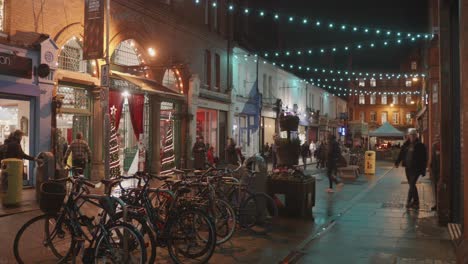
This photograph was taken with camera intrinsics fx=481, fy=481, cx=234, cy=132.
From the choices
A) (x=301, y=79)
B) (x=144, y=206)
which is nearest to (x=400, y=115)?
(x=301, y=79)

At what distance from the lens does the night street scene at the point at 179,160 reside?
6598mm

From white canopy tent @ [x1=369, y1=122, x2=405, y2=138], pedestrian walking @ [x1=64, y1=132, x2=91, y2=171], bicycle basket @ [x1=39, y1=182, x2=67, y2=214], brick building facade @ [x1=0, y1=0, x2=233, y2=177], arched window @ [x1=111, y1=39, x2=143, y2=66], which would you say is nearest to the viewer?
bicycle basket @ [x1=39, y1=182, x2=67, y2=214]

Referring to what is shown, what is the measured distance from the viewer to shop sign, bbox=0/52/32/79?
13.3m

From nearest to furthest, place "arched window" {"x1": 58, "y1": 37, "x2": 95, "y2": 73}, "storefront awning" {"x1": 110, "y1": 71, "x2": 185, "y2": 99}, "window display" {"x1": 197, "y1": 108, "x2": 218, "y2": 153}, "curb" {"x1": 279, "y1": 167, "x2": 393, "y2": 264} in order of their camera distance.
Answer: "curb" {"x1": 279, "y1": 167, "x2": 393, "y2": 264}
"arched window" {"x1": 58, "y1": 37, "x2": 95, "y2": 73}
"storefront awning" {"x1": 110, "y1": 71, "x2": 185, "y2": 99}
"window display" {"x1": 197, "y1": 108, "x2": 218, "y2": 153}

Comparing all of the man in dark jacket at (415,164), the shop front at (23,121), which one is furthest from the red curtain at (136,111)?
the man in dark jacket at (415,164)

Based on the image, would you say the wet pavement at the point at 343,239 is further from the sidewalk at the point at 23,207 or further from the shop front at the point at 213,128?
the shop front at the point at 213,128

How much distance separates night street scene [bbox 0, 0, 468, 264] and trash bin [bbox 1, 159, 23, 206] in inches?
1.1

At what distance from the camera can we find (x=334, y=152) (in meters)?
15.7

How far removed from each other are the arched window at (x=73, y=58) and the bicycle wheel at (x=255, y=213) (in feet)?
32.0

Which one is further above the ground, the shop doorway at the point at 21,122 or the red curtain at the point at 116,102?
the red curtain at the point at 116,102

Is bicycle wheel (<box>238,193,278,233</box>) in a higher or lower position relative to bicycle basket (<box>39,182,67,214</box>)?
lower

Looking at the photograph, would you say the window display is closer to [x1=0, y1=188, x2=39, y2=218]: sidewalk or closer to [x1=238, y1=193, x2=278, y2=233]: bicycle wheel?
[x1=0, y1=188, x2=39, y2=218]: sidewalk

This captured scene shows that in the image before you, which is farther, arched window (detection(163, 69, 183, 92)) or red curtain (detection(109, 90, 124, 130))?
arched window (detection(163, 69, 183, 92))

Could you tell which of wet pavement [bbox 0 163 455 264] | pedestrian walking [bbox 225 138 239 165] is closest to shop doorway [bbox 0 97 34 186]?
wet pavement [bbox 0 163 455 264]
